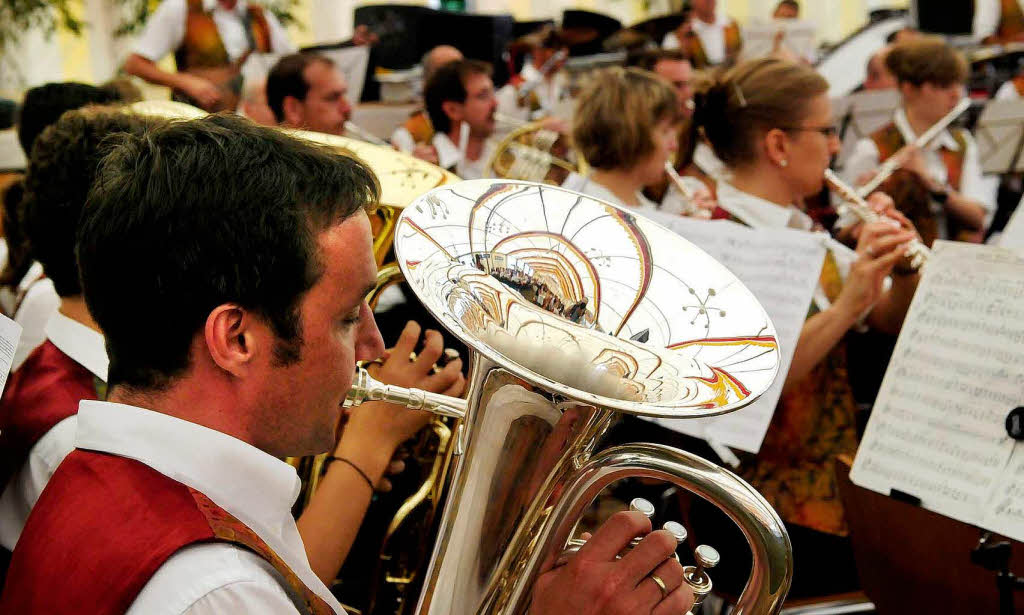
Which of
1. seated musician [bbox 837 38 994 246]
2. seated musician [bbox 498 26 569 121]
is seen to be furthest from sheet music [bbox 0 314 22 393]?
seated musician [bbox 498 26 569 121]

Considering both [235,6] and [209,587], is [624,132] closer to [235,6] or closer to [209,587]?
[209,587]

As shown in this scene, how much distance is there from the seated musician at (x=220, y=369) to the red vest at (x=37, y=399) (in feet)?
1.18

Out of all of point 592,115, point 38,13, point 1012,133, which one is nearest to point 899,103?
point 1012,133

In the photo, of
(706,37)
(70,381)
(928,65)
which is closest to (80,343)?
(70,381)

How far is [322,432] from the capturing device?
1.08 metres

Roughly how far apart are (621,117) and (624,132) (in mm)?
48

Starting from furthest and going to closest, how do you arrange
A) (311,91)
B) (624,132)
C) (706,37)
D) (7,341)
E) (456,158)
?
(706,37) → (456,158) → (311,91) → (624,132) → (7,341)

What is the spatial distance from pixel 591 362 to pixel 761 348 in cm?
22

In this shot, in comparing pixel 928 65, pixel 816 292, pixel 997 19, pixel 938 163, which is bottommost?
pixel 938 163

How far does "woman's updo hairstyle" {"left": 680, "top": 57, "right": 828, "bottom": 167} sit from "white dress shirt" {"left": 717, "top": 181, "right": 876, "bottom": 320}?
0.10 meters

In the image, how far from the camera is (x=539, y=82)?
627cm

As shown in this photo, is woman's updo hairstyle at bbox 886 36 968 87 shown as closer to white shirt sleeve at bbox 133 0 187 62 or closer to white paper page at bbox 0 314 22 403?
white shirt sleeve at bbox 133 0 187 62

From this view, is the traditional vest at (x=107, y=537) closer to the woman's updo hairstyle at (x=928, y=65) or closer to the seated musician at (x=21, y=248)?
the seated musician at (x=21, y=248)

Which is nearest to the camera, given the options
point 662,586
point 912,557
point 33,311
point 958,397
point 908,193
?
point 662,586
